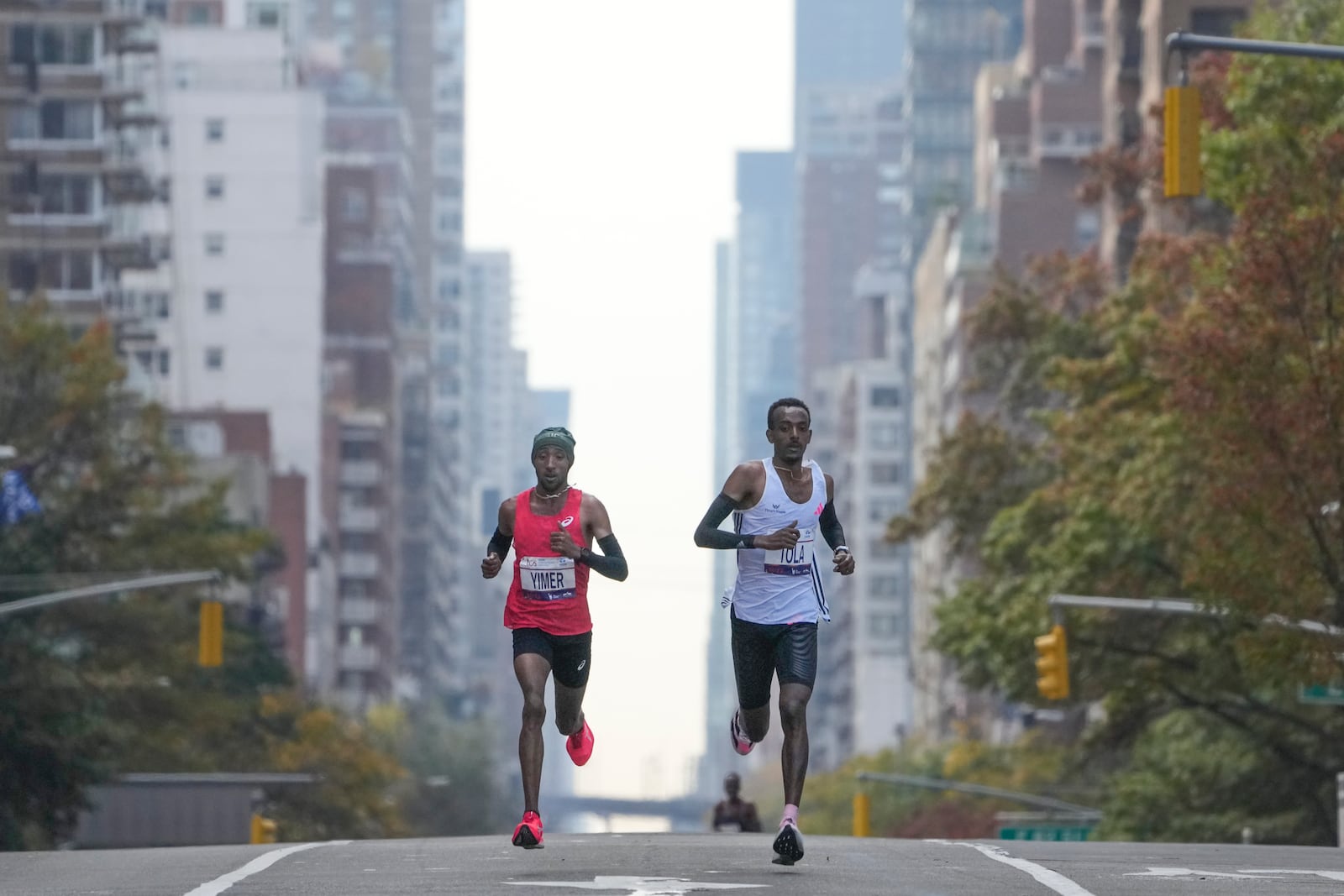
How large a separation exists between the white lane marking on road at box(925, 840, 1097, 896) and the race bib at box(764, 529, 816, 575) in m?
1.85

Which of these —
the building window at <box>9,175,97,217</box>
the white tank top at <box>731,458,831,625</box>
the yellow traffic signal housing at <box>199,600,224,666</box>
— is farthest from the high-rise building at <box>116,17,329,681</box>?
the white tank top at <box>731,458,831,625</box>

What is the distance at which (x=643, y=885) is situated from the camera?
13922mm

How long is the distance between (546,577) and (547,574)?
0.07ft

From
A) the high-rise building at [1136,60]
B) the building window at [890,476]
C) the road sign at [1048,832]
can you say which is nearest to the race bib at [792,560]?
the road sign at [1048,832]

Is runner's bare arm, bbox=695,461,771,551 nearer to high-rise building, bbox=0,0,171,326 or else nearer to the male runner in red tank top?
the male runner in red tank top

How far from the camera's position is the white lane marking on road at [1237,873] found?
15.0 metres

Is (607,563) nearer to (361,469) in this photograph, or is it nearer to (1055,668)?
(1055,668)

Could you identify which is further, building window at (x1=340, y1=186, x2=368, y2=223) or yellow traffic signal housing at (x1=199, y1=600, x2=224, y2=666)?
building window at (x1=340, y1=186, x2=368, y2=223)

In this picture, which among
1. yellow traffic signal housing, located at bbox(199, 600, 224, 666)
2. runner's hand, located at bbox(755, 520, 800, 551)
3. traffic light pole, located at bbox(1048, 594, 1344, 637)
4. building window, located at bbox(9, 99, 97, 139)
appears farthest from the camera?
building window, located at bbox(9, 99, 97, 139)

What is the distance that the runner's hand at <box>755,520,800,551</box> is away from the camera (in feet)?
51.1

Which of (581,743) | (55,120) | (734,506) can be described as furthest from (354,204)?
(734,506)

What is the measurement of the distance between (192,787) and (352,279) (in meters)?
120

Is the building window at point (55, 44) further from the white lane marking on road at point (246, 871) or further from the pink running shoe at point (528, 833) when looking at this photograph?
the pink running shoe at point (528, 833)

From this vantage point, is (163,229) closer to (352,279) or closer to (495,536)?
(352,279)
